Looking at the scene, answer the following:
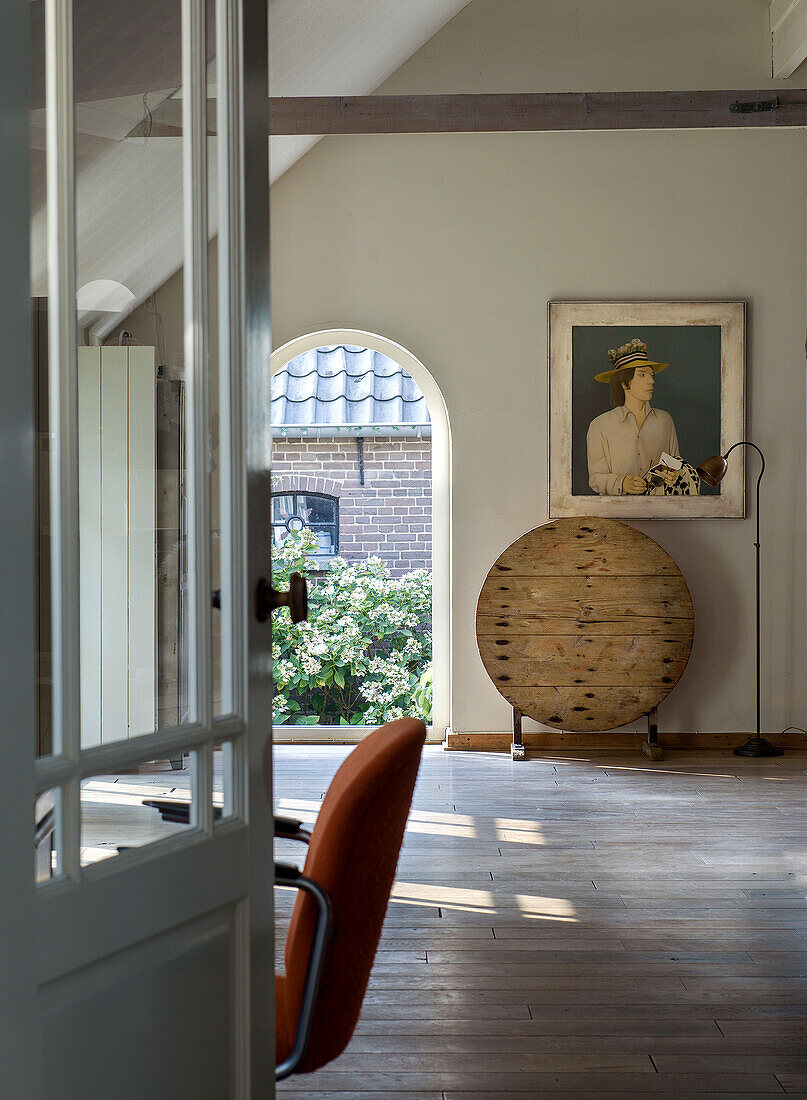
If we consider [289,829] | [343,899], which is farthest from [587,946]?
[343,899]

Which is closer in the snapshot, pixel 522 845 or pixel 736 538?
pixel 522 845

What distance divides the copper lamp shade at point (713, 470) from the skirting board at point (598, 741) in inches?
52.1

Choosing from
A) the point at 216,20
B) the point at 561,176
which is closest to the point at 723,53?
the point at 561,176

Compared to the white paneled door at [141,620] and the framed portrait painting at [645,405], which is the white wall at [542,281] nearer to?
the framed portrait painting at [645,405]

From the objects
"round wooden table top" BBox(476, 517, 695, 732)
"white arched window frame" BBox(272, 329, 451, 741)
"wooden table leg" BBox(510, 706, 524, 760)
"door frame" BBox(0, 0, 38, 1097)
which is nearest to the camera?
"door frame" BBox(0, 0, 38, 1097)

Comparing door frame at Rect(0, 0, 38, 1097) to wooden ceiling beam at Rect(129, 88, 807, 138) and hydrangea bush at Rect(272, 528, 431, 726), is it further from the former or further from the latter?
hydrangea bush at Rect(272, 528, 431, 726)

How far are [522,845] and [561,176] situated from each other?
3.42 meters

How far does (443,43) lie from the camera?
5.30m

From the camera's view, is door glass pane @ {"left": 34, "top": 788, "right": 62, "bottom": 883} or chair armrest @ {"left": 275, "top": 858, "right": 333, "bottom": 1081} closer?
door glass pane @ {"left": 34, "top": 788, "right": 62, "bottom": 883}

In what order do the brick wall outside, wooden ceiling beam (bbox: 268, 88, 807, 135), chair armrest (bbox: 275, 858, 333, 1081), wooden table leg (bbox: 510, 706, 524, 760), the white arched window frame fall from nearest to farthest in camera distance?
1. chair armrest (bbox: 275, 858, 333, 1081)
2. wooden ceiling beam (bbox: 268, 88, 807, 135)
3. wooden table leg (bbox: 510, 706, 524, 760)
4. the white arched window frame
5. the brick wall outside

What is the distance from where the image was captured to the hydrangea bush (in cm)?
673

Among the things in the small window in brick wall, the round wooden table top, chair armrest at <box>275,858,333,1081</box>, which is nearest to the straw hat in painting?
the round wooden table top

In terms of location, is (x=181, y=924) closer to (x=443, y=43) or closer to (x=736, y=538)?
(x=736, y=538)

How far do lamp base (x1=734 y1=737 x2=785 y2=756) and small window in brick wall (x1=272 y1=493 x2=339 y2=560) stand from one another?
342 centimetres
